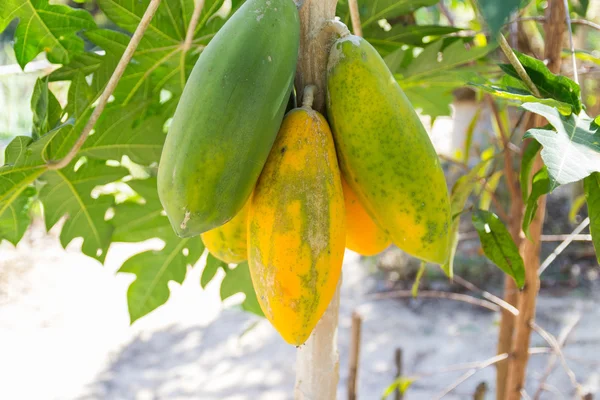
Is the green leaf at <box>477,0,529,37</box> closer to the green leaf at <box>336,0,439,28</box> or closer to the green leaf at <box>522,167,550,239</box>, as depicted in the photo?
the green leaf at <box>522,167,550,239</box>

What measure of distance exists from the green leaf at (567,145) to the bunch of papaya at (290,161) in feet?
0.30

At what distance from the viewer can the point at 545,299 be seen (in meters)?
3.62

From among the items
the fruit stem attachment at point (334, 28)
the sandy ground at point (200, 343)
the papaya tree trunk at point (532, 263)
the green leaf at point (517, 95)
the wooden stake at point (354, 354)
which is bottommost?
the sandy ground at point (200, 343)

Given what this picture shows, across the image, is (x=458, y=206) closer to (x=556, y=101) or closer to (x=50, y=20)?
(x=556, y=101)

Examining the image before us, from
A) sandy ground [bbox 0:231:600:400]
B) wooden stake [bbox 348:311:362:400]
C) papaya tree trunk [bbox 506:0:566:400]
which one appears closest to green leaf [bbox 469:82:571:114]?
papaya tree trunk [bbox 506:0:566:400]

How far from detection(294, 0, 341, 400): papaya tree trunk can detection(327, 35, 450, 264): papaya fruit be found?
0.06 ft

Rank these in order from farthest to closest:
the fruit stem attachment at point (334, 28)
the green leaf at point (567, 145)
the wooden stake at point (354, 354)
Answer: the wooden stake at point (354, 354) < the fruit stem attachment at point (334, 28) < the green leaf at point (567, 145)

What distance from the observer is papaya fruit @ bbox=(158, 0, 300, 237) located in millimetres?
438

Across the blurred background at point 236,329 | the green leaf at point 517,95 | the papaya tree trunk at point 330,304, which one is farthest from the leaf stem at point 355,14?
the blurred background at point 236,329

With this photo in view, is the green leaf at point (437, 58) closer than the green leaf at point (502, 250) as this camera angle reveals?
No

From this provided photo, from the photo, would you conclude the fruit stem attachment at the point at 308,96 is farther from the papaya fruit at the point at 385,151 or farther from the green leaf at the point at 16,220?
the green leaf at the point at 16,220

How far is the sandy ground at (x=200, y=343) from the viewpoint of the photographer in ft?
9.14

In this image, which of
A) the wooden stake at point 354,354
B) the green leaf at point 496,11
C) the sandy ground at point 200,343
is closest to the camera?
the green leaf at point 496,11

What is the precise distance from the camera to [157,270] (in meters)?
0.84
